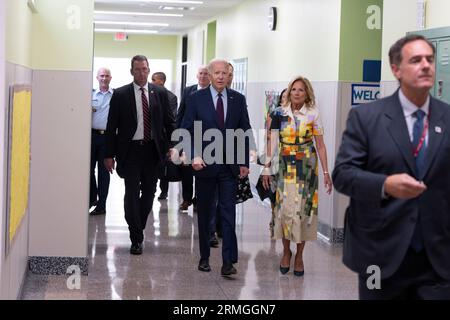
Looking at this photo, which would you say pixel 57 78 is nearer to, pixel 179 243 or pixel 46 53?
pixel 46 53

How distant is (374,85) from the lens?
8.55 m

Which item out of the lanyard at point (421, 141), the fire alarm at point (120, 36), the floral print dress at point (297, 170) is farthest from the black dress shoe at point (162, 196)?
the fire alarm at point (120, 36)

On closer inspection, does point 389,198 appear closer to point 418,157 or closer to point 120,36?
point 418,157

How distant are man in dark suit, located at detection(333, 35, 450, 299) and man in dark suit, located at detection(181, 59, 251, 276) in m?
3.05

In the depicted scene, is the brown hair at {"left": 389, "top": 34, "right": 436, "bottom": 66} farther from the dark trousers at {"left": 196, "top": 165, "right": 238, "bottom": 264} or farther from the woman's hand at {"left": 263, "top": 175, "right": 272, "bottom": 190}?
the woman's hand at {"left": 263, "top": 175, "right": 272, "bottom": 190}

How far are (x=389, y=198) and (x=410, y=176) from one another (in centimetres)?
12

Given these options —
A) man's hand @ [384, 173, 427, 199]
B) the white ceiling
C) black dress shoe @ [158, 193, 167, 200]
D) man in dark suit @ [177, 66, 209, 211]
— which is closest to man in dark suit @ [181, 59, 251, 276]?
man in dark suit @ [177, 66, 209, 211]

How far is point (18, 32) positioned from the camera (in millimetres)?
4980

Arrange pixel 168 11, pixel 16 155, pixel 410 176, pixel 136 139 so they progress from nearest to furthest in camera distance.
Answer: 1. pixel 410 176
2. pixel 16 155
3. pixel 136 139
4. pixel 168 11

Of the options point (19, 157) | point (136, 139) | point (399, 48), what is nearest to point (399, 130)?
point (399, 48)

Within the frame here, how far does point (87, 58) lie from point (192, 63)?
48.5ft

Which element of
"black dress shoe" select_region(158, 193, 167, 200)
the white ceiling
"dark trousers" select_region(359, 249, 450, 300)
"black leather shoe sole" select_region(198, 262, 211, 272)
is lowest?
"black leather shoe sole" select_region(198, 262, 211, 272)

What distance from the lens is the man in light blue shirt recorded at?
956cm

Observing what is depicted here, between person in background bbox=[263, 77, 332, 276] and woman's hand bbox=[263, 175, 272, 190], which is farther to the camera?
woman's hand bbox=[263, 175, 272, 190]
